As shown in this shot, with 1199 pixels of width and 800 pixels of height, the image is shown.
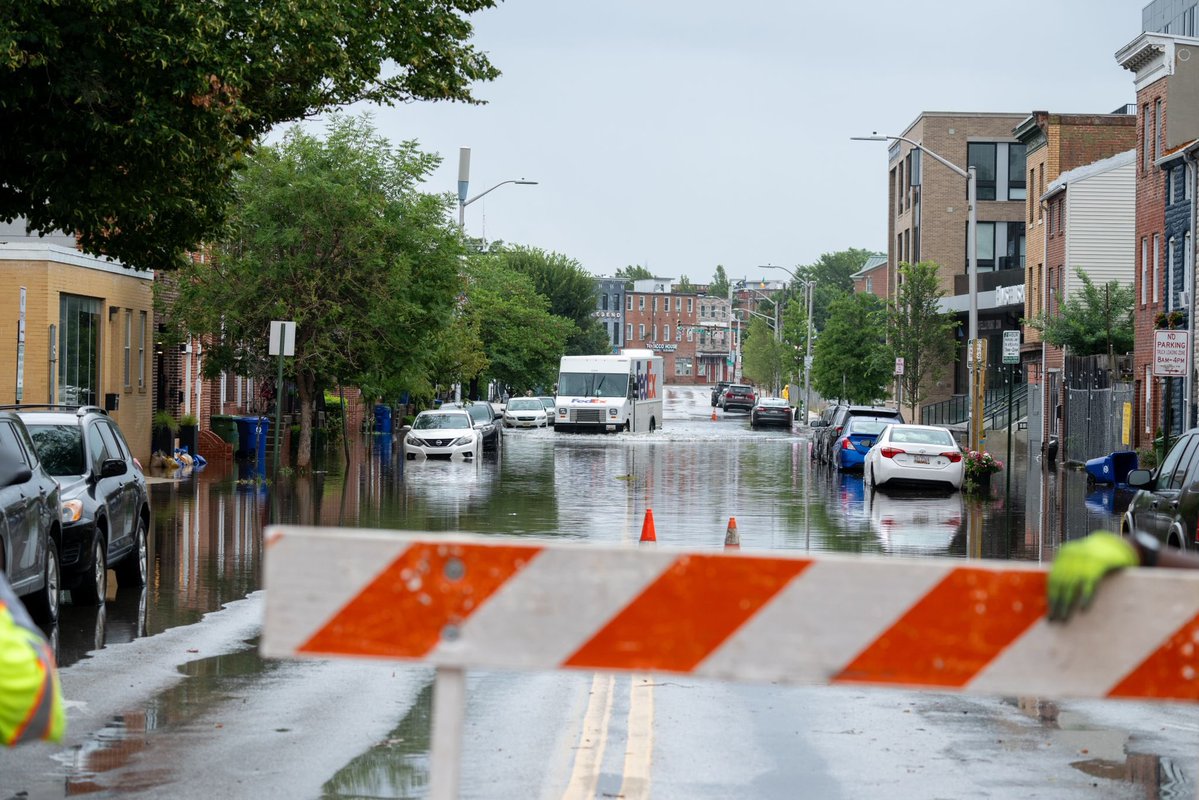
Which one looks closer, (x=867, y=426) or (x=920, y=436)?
(x=920, y=436)

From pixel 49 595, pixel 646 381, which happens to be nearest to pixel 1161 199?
pixel 646 381

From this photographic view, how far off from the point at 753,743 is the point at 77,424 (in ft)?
28.1

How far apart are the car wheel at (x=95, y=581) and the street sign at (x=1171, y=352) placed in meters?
17.2

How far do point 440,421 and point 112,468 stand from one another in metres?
29.5

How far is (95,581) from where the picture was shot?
1425cm

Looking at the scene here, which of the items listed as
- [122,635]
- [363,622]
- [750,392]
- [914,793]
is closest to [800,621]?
[363,622]

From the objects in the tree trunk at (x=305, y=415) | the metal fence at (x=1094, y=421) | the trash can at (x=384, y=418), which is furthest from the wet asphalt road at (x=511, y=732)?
the trash can at (x=384, y=418)

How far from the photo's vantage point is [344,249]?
39.8m

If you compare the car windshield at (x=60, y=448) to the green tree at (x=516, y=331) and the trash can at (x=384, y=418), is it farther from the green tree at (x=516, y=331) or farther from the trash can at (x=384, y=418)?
the green tree at (x=516, y=331)

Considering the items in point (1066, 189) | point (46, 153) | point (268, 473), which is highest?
point (1066, 189)

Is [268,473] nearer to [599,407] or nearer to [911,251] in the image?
[599,407]

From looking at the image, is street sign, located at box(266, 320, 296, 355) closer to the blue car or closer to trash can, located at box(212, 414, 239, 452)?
the blue car

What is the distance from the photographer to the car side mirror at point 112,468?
14.7 metres

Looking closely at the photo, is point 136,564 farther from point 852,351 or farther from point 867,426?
point 852,351
